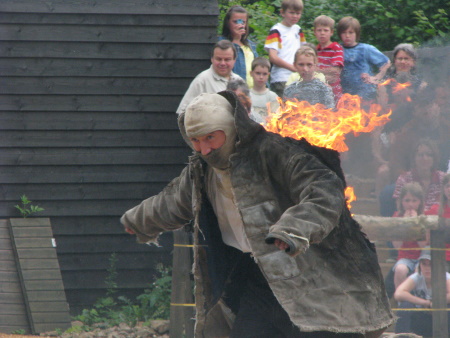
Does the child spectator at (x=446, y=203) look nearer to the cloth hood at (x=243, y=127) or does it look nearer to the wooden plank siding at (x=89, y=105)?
the cloth hood at (x=243, y=127)

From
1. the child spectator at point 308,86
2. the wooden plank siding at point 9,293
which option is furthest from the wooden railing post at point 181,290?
the wooden plank siding at point 9,293

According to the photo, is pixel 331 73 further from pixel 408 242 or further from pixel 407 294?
pixel 407 294

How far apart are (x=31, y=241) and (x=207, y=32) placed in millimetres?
2831

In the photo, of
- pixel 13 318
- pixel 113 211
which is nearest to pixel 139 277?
pixel 113 211

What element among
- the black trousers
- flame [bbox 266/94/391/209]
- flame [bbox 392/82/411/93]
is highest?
flame [bbox 392/82/411/93]

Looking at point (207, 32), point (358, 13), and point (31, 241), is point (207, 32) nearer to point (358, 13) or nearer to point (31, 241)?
point (31, 241)

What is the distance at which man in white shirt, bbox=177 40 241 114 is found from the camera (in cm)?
794

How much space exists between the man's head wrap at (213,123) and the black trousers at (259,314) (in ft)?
2.09

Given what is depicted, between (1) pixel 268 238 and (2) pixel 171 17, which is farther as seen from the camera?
(2) pixel 171 17

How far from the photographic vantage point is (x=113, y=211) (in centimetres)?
907

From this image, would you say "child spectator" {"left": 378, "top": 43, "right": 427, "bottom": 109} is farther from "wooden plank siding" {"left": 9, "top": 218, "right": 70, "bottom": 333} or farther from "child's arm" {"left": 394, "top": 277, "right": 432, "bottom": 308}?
"wooden plank siding" {"left": 9, "top": 218, "right": 70, "bottom": 333}

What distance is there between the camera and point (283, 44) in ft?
28.5

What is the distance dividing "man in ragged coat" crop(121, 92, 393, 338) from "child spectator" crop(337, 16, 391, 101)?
3.49 m

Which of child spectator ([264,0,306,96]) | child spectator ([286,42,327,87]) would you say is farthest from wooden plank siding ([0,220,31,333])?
Answer: child spectator ([286,42,327,87])
